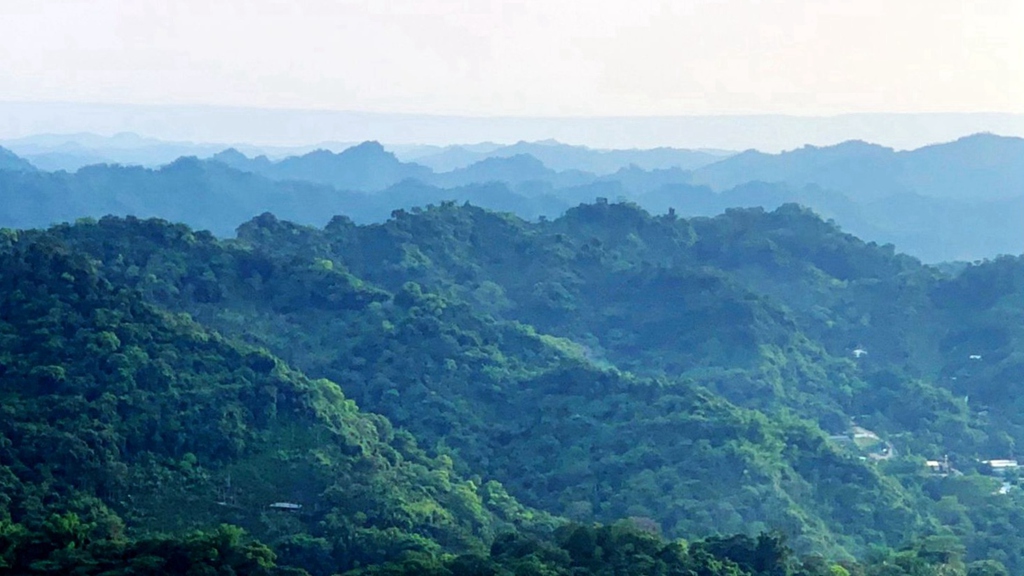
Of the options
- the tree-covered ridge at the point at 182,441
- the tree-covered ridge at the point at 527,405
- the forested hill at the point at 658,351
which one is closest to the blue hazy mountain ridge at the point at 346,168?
the forested hill at the point at 658,351

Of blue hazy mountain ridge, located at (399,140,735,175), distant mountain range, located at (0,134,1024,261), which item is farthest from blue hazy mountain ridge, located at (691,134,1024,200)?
blue hazy mountain ridge, located at (399,140,735,175)

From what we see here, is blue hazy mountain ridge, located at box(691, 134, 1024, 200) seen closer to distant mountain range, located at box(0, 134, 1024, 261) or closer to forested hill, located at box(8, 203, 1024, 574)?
distant mountain range, located at box(0, 134, 1024, 261)

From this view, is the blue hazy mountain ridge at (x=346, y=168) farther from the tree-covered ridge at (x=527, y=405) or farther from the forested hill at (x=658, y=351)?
the tree-covered ridge at (x=527, y=405)

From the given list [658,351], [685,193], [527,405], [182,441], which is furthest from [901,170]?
[182,441]

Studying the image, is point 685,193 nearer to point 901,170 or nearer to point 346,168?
point 901,170

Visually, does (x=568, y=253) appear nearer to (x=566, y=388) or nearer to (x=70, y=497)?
(x=566, y=388)
